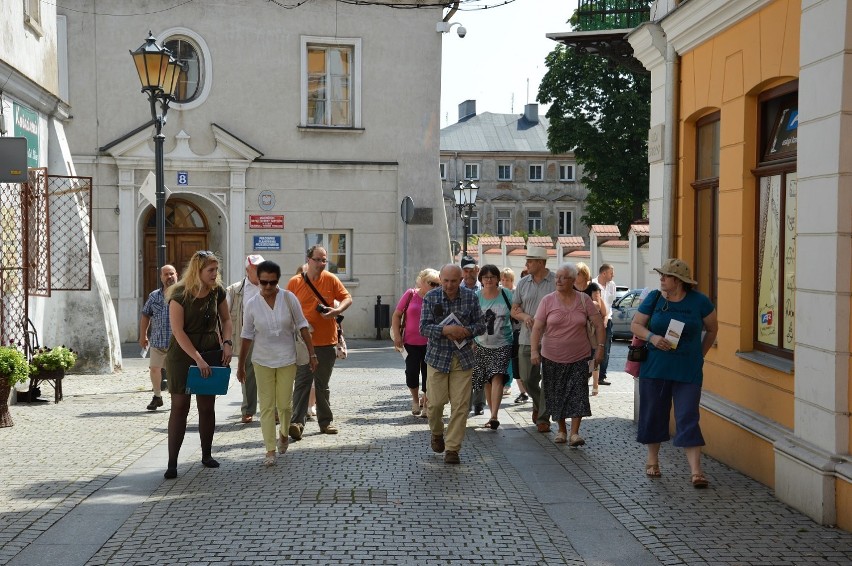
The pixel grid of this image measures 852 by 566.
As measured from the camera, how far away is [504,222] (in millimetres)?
75375

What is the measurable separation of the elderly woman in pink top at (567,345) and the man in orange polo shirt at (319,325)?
6.09ft

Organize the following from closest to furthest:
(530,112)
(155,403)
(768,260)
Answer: (768,260)
(155,403)
(530,112)

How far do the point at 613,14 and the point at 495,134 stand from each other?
6515 cm

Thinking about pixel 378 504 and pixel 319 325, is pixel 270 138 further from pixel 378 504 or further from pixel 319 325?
pixel 378 504

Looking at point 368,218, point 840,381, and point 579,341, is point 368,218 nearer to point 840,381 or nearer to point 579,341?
point 579,341

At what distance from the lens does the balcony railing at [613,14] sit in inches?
530

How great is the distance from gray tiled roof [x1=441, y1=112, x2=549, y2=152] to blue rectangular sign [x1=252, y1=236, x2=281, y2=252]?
52.9 m

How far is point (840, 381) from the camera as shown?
6.96 metres

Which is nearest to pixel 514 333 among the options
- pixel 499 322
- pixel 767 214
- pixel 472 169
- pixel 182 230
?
pixel 499 322

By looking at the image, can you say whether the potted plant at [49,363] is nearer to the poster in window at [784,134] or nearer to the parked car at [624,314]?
the poster in window at [784,134]

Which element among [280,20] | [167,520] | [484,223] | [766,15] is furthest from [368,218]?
[484,223]

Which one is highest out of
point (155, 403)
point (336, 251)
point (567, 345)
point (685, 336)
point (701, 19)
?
point (701, 19)

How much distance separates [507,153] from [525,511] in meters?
69.4

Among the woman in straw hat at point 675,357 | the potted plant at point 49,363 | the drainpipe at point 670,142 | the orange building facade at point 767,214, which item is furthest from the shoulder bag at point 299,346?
the potted plant at point 49,363
